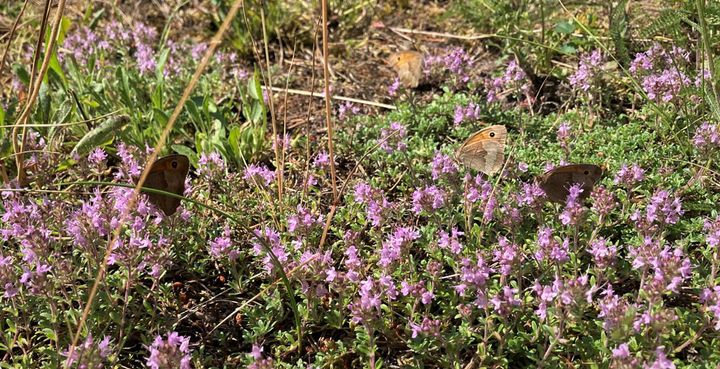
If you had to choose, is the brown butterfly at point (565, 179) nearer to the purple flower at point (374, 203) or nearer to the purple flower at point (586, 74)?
the purple flower at point (374, 203)

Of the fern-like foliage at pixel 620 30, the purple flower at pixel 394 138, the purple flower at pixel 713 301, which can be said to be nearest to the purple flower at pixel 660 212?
the purple flower at pixel 713 301

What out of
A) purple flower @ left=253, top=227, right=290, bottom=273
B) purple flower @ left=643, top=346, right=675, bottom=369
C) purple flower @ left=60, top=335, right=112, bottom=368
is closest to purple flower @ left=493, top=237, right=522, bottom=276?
purple flower @ left=643, top=346, right=675, bottom=369

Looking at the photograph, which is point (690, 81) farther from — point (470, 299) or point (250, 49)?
point (250, 49)

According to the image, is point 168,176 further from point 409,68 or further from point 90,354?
point 409,68

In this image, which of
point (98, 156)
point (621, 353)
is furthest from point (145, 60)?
point (621, 353)

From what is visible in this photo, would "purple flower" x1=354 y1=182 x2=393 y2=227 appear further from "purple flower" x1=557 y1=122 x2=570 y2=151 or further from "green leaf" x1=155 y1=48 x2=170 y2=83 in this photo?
"green leaf" x1=155 y1=48 x2=170 y2=83

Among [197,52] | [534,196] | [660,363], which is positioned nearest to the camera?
[660,363]

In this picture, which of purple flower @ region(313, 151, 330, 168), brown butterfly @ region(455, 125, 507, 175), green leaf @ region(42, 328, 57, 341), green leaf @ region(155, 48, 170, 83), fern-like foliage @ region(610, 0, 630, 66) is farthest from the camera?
green leaf @ region(155, 48, 170, 83)
